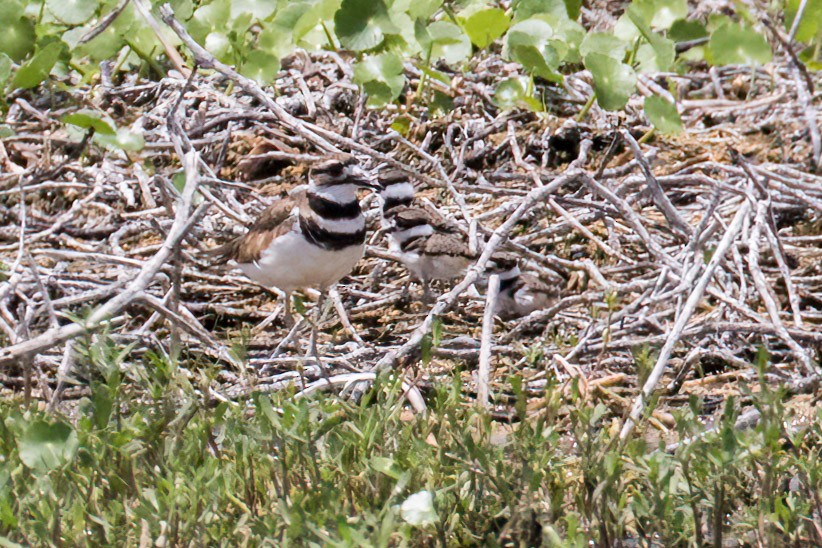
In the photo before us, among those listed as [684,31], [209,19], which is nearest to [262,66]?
[209,19]

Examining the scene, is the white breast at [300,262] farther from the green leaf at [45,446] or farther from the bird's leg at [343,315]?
the green leaf at [45,446]

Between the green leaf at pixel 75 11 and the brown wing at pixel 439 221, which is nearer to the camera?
the brown wing at pixel 439 221

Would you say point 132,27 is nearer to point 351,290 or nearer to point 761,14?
point 351,290

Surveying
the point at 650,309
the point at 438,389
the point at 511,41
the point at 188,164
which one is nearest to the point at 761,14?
the point at 511,41

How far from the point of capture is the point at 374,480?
2.78m

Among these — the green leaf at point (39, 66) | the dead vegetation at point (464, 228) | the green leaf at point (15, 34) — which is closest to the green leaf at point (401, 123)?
the dead vegetation at point (464, 228)

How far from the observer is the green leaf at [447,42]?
18.2 feet

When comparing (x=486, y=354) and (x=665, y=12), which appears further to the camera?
(x=665, y=12)

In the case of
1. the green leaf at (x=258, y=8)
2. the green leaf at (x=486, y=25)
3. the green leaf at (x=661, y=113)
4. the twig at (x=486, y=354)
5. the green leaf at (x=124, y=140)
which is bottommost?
the twig at (x=486, y=354)

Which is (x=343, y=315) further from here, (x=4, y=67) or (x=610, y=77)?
(x=4, y=67)

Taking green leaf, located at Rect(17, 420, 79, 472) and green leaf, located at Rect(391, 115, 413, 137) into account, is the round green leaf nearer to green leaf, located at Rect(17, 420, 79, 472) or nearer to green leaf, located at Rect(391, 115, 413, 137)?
green leaf, located at Rect(391, 115, 413, 137)

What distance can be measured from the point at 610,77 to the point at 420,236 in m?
1.12

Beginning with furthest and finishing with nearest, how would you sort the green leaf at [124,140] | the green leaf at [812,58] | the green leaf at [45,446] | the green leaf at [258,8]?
the green leaf at [258,8] → the green leaf at [812,58] → the green leaf at [124,140] → the green leaf at [45,446]

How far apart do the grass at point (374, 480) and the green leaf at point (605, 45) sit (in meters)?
2.59
